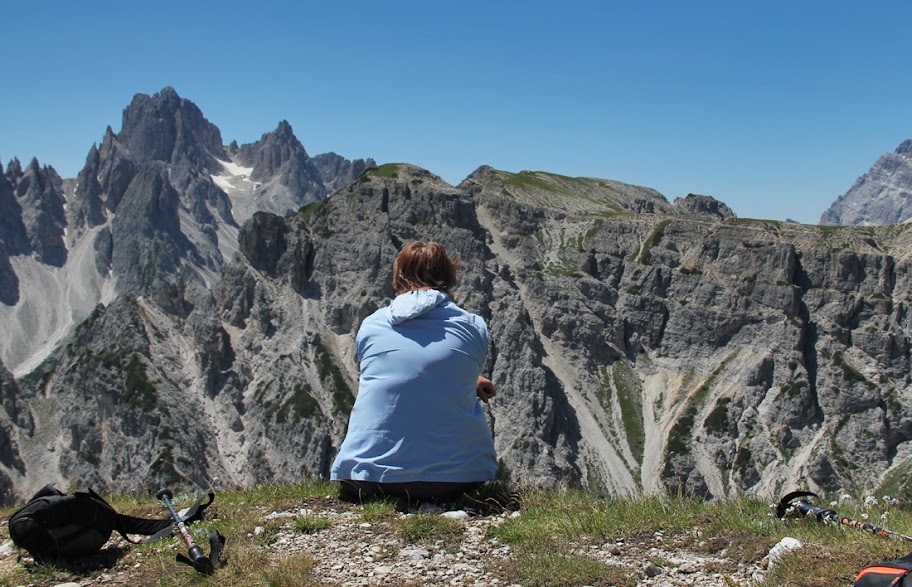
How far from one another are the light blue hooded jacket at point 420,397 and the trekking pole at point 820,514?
15.6 feet

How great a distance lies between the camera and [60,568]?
9.58m

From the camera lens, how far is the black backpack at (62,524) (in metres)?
9.59

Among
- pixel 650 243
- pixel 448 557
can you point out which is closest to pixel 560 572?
pixel 448 557

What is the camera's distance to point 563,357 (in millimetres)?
181625

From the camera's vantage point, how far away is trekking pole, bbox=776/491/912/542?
8.59m

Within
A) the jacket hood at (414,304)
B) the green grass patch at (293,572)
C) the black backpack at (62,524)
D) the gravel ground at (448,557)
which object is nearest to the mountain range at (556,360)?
the gravel ground at (448,557)

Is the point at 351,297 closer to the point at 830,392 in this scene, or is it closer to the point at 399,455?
the point at 830,392

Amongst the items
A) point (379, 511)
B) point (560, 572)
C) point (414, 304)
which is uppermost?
point (414, 304)

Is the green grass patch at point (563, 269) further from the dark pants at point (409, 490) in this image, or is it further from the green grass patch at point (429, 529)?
the green grass patch at point (429, 529)

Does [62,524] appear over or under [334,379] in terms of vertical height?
over

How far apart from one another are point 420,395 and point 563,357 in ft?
Result: 572

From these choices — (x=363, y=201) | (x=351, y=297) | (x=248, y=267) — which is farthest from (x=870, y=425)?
(x=248, y=267)

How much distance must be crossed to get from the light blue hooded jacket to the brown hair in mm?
309

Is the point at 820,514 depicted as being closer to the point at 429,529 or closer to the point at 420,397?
the point at 429,529
